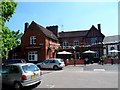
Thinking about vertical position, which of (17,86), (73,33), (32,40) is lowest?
(17,86)

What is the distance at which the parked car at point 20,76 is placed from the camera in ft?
40.4

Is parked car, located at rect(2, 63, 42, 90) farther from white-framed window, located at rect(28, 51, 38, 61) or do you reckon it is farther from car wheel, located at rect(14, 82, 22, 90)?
white-framed window, located at rect(28, 51, 38, 61)

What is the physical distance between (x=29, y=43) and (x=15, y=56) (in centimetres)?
425

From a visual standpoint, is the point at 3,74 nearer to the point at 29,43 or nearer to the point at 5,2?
the point at 5,2

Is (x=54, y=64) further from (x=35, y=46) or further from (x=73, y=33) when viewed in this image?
(x=73, y=33)

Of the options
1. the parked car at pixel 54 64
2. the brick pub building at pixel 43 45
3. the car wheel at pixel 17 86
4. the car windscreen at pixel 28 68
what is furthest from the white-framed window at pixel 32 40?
the car wheel at pixel 17 86

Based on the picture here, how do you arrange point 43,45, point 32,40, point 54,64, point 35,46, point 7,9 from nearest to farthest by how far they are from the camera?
point 7,9 < point 54,64 < point 43,45 < point 35,46 < point 32,40

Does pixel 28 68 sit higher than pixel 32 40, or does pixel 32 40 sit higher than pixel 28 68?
pixel 32 40

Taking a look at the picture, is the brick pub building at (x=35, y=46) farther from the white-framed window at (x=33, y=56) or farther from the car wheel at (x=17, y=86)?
the car wheel at (x=17, y=86)

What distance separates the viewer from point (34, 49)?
129 feet

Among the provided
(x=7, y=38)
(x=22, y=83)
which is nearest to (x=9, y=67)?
(x=22, y=83)

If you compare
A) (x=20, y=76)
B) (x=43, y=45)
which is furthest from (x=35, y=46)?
(x=20, y=76)

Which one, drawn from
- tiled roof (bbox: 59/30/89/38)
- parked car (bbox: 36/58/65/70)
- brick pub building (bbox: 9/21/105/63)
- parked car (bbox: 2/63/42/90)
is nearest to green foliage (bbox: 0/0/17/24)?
parked car (bbox: 2/63/42/90)

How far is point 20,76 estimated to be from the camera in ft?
40.5
